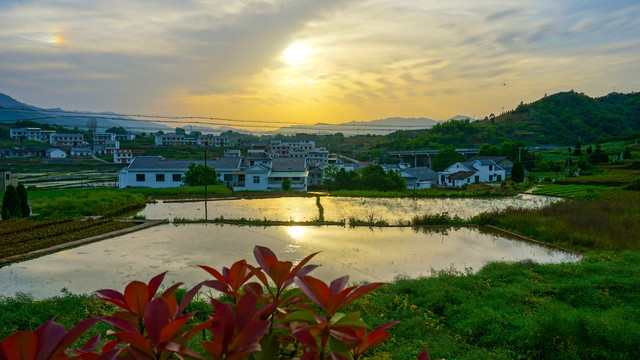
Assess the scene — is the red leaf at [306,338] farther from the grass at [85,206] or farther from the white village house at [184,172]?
the white village house at [184,172]

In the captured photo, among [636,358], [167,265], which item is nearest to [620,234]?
[636,358]

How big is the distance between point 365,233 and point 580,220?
7.63 m

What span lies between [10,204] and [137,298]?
19.3 metres

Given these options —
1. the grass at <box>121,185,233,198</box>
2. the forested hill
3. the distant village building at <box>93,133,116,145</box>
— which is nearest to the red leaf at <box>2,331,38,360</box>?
the grass at <box>121,185,233,198</box>

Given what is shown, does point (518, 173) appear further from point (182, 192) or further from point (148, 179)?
point (148, 179)

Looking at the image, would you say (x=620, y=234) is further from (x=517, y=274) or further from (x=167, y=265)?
(x=167, y=265)

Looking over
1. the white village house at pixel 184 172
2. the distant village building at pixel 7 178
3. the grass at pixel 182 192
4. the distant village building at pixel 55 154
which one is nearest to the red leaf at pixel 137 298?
the grass at pixel 182 192

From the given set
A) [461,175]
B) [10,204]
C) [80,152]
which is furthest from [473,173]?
[80,152]

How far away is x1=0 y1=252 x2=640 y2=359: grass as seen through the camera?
4102 millimetres

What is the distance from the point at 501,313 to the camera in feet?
16.7

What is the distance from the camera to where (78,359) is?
1024 mm

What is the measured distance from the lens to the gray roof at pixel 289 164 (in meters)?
36.4

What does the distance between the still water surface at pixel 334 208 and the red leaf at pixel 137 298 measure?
15.2 m

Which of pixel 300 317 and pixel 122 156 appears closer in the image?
pixel 300 317
